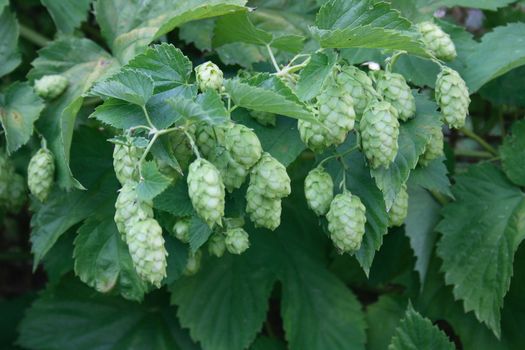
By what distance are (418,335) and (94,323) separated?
1.02 meters

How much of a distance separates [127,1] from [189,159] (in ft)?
1.96

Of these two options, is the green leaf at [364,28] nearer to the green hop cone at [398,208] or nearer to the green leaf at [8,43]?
the green hop cone at [398,208]

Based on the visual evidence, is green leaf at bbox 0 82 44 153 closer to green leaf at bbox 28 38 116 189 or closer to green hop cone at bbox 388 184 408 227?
green leaf at bbox 28 38 116 189

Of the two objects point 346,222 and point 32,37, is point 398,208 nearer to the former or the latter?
point 346,222

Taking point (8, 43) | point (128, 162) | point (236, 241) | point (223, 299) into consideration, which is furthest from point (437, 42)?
point (8, 43)

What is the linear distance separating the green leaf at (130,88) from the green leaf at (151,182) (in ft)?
0.40

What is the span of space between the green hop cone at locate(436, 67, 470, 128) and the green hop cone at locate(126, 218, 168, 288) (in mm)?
588

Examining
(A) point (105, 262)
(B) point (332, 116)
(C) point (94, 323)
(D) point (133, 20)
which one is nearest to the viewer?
(B) point (332, 116)

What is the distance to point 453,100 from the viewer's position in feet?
4.58

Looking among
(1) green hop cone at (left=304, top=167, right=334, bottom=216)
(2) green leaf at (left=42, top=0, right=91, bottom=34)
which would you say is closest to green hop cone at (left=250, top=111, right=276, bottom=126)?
(1) green hop cone at (left=304, top=167, right=334, bottom=216)

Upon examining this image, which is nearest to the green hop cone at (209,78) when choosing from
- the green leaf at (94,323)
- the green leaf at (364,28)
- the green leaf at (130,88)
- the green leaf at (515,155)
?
the green leaf at (130,88)

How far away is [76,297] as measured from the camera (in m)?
2.19

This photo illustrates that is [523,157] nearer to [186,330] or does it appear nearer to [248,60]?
[248,60]

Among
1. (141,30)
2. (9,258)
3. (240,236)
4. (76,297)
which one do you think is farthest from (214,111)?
(9,258)
